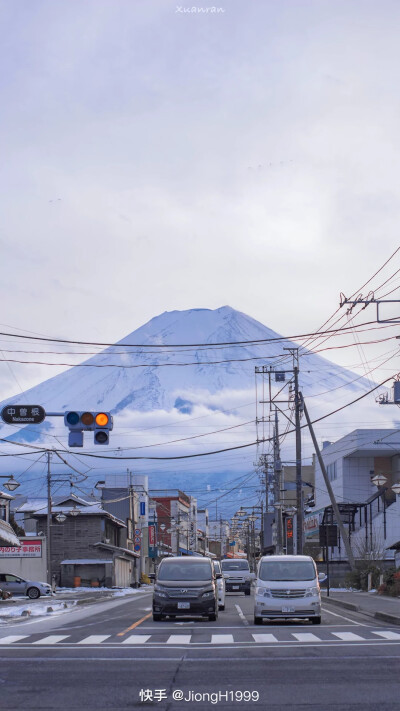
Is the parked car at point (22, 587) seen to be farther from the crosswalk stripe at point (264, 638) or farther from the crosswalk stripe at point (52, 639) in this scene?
the crosswalk stripe at point (264, 638)

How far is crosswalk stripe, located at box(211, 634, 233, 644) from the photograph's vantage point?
17.9 m

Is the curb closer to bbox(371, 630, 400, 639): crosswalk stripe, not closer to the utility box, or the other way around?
bbox(371, 630, 400, 639): crosswalk stripe

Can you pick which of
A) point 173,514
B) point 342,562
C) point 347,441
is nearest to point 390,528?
point 342,562

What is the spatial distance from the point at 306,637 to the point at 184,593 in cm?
637

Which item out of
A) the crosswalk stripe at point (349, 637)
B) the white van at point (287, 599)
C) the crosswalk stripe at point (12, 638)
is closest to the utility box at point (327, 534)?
the white van at point (287, 599)

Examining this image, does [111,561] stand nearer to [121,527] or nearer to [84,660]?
[121,527]

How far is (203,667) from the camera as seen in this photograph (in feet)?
43.3

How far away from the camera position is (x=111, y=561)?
3132 inches

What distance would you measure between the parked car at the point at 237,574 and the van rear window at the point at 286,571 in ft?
77.5

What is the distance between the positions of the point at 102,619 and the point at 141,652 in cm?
1200

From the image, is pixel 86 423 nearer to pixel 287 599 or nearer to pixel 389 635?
pixel 287 599

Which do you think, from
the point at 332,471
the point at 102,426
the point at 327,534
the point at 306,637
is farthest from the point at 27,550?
the point at 306,637

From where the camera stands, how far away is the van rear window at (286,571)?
24.2 meters

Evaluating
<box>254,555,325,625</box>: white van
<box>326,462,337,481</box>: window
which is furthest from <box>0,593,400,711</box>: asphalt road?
<box>326,462,337,481</box>: window
